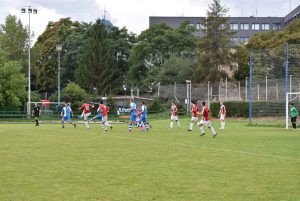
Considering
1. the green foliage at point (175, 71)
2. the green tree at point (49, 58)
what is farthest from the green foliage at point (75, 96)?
the green tree at point (49, 58)

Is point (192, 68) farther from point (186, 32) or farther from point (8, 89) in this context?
point (8, 89)

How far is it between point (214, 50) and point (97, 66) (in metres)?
20.7

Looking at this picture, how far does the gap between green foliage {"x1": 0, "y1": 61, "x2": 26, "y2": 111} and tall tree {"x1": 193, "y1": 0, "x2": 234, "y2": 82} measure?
29.5m

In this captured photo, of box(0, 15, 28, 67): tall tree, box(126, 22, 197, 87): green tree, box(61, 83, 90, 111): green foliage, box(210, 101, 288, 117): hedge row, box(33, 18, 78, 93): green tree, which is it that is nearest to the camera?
box(210, 101, 288, 117): hedge row

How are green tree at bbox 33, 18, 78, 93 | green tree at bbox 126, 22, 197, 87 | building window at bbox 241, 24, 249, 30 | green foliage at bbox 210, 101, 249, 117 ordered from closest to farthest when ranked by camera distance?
1. green foliage at bbox 210, 101, 249, 117
2. green tree at bbox 126, 22, 197, 87
3. green tree at bbox 33, 18, 78, 93
4. building window at bbox 241, 24, 249, 30

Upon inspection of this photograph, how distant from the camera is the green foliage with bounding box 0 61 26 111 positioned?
65812 millimetres

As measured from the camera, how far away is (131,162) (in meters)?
15.7

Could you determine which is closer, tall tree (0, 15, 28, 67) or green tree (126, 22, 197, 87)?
green tree (126, 22, 197, 87)

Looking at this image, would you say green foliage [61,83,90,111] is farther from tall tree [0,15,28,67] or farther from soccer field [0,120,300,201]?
soccer field [0,120,300,201]

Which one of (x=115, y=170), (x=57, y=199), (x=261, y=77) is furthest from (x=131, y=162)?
(x=261, y=77)

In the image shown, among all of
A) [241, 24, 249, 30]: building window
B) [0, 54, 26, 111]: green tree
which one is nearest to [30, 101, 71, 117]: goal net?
[0, 54, 26, 111]: green tree

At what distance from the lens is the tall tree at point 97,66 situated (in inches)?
3625

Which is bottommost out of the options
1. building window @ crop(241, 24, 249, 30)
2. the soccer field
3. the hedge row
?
the soccer field

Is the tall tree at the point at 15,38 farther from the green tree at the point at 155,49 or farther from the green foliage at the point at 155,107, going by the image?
the green foliage at the point at 155,107
